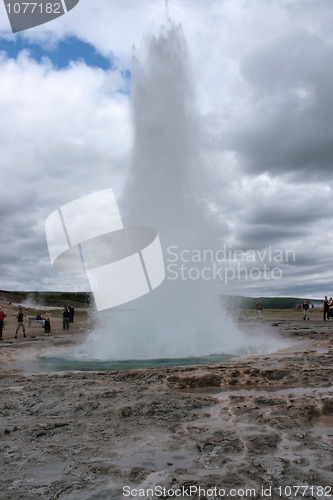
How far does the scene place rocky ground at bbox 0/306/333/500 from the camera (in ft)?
11.0

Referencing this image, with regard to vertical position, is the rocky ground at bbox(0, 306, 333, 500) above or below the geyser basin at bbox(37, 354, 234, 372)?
above

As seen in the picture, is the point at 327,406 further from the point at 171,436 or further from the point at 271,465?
the point at 171,436

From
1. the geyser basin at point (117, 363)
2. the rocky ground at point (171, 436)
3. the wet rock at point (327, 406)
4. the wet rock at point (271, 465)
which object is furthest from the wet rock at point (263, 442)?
the geyser basin at point (117, 363)

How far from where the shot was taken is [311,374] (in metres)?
7.94

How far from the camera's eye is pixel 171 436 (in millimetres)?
4637

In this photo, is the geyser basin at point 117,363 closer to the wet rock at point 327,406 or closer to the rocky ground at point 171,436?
the rocky ground at point 171,436

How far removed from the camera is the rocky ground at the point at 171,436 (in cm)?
335

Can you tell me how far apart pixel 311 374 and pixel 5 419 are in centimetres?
613

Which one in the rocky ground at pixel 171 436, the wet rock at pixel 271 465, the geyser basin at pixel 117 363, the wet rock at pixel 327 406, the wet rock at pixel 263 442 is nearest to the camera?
the rocky ground at pixel 171 436

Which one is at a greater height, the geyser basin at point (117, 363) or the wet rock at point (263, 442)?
the wet rock at point (263, 442)

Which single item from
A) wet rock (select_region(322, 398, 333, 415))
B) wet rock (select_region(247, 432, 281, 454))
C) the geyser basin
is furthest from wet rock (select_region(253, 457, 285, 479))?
the geyser basin

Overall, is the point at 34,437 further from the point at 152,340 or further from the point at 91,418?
the point at 152,340

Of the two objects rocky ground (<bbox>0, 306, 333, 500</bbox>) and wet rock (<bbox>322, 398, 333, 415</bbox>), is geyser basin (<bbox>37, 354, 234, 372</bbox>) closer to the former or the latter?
rocky ground (<bbox>0, 306, 333, 500</bbox>)

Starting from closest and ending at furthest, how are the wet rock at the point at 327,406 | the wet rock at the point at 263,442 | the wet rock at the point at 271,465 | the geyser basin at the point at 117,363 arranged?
the wet rock at the point at 271,465 < the wet rock at the point at 263,442 < the wet rock at the point at 327,406 < the geyser basin at the point at 117,363
